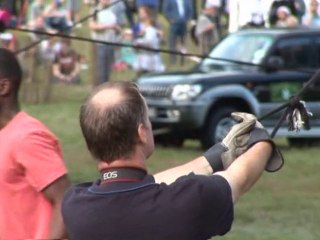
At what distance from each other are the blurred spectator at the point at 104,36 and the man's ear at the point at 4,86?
18.2m

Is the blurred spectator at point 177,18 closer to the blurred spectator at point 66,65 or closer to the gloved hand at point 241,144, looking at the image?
the blurred spectator at point 66,65

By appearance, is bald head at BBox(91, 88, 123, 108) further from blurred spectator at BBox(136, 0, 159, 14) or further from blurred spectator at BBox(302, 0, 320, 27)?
blurred spectator at BBox(136, 0, 159, 14)

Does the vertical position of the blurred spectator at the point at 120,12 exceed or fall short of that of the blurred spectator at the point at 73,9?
it exceeds it

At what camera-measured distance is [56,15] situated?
26547 mm

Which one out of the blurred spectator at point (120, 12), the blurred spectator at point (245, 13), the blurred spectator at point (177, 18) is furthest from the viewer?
the blurred spectator at point (177, 18)

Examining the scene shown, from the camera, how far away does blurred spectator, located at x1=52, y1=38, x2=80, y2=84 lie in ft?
81.9

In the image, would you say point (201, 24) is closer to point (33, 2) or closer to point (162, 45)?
point (162, 45)

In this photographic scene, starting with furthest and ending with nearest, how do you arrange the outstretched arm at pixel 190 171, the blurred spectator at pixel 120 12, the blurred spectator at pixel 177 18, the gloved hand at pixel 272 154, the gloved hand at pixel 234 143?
the blurred spectator at pixel 177 18, the blurred spectator at pixel 120 12, the outstretched arm at pixel 190 171, the gloved hand at pixel 234 143, the gloved hand at pixel 272 154

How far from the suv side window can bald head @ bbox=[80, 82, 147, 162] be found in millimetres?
13568

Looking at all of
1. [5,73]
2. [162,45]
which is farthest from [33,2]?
[5,73]

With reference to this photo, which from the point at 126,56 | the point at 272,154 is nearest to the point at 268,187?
the point at 272,154

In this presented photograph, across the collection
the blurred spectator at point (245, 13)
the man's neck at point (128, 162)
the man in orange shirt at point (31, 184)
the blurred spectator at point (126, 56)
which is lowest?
the blurred spectator at point (126, 56)

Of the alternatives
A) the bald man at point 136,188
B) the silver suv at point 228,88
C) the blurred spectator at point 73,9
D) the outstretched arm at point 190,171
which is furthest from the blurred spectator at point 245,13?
the blurred spectator at point 73,9

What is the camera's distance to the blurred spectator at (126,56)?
25489 millimetres
